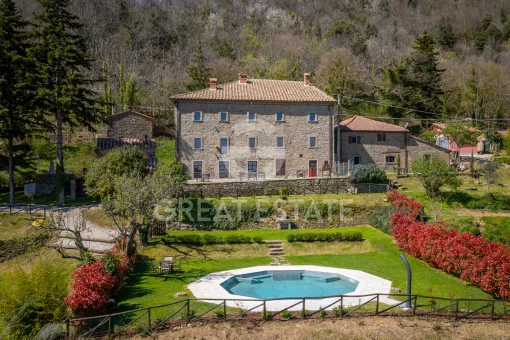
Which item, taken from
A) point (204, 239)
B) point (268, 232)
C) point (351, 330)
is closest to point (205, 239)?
point (204, 239)

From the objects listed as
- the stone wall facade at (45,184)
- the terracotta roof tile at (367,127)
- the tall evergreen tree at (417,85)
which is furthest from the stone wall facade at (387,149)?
the stone wall facade at (45,184)

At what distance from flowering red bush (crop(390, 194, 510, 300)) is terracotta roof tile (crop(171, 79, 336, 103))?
15.4 metres

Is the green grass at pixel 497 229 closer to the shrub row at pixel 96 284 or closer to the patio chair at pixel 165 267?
the patio chair at pixel 165 267

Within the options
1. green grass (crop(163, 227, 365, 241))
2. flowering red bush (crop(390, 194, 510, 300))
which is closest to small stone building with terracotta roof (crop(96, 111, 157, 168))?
green grass (crop(163, 227, 365, 241))

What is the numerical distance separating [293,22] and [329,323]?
8664cm

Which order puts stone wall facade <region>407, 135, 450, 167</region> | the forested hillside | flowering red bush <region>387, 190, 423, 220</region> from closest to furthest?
flowering red bush <region>387, 190, 423, 220</region>, stone wall facade <region>407, 135, 450, 167</region>, the forested hillside

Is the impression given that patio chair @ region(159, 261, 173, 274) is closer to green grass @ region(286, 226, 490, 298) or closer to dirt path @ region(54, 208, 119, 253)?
dirt path @ region(54, 208, 119, 253)

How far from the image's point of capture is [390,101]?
157ft

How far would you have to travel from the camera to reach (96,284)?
46.4 ft

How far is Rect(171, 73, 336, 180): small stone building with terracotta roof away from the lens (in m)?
32.2

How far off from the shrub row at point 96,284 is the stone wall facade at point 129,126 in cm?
2354

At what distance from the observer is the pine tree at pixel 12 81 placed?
1059 inches

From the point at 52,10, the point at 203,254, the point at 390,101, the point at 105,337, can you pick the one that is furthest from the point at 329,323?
the point at 390,101

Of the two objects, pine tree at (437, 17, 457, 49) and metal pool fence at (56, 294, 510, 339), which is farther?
pine tree at (437, 17, 457, 49)
